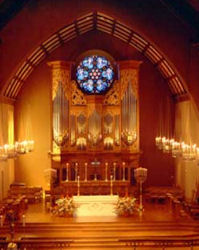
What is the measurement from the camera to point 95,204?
21062 millimetres

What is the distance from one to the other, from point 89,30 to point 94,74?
6.42ft

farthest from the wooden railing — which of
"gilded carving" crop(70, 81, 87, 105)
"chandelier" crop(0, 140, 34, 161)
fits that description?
"gilded carving" crop(70, 81, 87, 105)

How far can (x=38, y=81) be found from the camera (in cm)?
2509

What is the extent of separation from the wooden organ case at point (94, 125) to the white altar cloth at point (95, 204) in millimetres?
2623

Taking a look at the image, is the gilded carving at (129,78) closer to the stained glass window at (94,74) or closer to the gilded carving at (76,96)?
the stained glass window at (94,74)

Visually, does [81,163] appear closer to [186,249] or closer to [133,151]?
[133,151]

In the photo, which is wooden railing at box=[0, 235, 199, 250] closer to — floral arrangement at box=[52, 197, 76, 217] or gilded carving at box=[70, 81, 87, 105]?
floral arrangement at box=[52, 197, 76, 217]

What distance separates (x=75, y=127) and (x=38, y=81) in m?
2.82

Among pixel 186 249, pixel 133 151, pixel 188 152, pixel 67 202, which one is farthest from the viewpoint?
pixel 133 151

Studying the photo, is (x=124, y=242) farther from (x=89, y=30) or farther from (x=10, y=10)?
(x=89, y=30)

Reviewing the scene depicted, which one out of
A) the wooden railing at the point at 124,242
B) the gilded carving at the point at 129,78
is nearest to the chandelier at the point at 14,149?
the wooden railing at the point at 124,242

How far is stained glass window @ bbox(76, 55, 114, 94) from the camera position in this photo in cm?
2483

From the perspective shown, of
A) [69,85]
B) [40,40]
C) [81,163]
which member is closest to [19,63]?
[40,40]

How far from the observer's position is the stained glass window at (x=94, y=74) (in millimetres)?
24828
